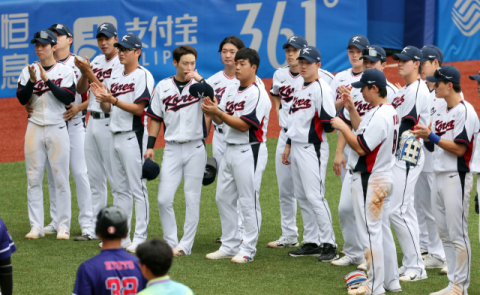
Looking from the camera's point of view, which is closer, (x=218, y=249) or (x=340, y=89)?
(x=340, y=89)

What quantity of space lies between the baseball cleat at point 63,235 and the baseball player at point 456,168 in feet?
12.7

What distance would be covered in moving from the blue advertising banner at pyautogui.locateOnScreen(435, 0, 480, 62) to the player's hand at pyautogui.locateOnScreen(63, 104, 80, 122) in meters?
10.8

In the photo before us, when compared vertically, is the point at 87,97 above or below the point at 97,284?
above

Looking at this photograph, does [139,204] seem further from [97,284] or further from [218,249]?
[97,284]

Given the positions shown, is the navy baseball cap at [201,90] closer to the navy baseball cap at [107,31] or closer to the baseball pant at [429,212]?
the navy baseball cap at [107,31]

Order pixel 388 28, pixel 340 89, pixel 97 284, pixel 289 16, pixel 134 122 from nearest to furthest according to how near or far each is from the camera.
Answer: pixel 97 284
pixel 340 89
pixel 134 122
pixel 289 16
pixel 388 28

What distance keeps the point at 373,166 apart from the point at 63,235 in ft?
11.9

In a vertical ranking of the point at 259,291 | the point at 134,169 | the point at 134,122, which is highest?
the point at 134,122

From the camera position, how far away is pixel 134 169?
251 inches

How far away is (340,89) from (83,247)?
3.16 meters

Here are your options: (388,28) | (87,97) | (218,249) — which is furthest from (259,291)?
(388,28)

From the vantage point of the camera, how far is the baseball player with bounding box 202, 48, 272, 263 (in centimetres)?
594

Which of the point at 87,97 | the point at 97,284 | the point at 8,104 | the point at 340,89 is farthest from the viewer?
the point at 8,104

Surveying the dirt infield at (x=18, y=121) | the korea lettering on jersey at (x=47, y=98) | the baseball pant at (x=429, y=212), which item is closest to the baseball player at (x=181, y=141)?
the korea lettering on jersey at (x=47, y=98)
